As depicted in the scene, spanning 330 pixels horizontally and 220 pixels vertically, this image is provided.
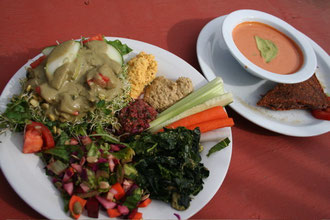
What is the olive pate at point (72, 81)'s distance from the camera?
2.48 meters

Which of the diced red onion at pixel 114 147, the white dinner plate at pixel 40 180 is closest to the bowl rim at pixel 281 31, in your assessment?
the white dinner plate at pixel 40 180

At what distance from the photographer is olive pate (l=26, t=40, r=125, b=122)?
8.13ft

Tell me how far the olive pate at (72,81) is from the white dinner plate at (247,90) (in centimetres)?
166

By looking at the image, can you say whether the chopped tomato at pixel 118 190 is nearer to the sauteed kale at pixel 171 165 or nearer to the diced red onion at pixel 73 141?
the sauteed kale at pixel 171 165

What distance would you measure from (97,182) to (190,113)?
1.45 m

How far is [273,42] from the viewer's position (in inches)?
157

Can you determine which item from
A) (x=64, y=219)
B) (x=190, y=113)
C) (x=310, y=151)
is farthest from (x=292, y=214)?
(x=64, y=219)

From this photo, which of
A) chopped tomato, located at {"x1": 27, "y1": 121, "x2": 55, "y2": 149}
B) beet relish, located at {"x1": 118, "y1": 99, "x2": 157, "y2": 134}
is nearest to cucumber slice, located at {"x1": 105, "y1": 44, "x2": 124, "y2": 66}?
beet relish, located at {"x1": 118, "y1": 99, "x2": 157, "y2": 134}

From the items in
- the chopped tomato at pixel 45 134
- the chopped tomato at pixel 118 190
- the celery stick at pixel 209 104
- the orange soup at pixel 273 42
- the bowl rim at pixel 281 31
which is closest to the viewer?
the chopped tomato at pixel 118 190

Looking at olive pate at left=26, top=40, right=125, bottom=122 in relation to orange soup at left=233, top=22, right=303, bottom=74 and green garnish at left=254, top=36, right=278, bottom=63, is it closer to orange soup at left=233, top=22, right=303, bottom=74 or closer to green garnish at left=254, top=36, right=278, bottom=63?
orange soup at left=233, top=22, right=303, bottom=74

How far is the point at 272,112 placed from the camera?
3.61 metres

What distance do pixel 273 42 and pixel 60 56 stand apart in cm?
333

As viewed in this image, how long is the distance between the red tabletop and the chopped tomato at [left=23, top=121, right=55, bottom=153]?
54 cm

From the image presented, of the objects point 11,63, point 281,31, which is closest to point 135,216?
point 11,63
